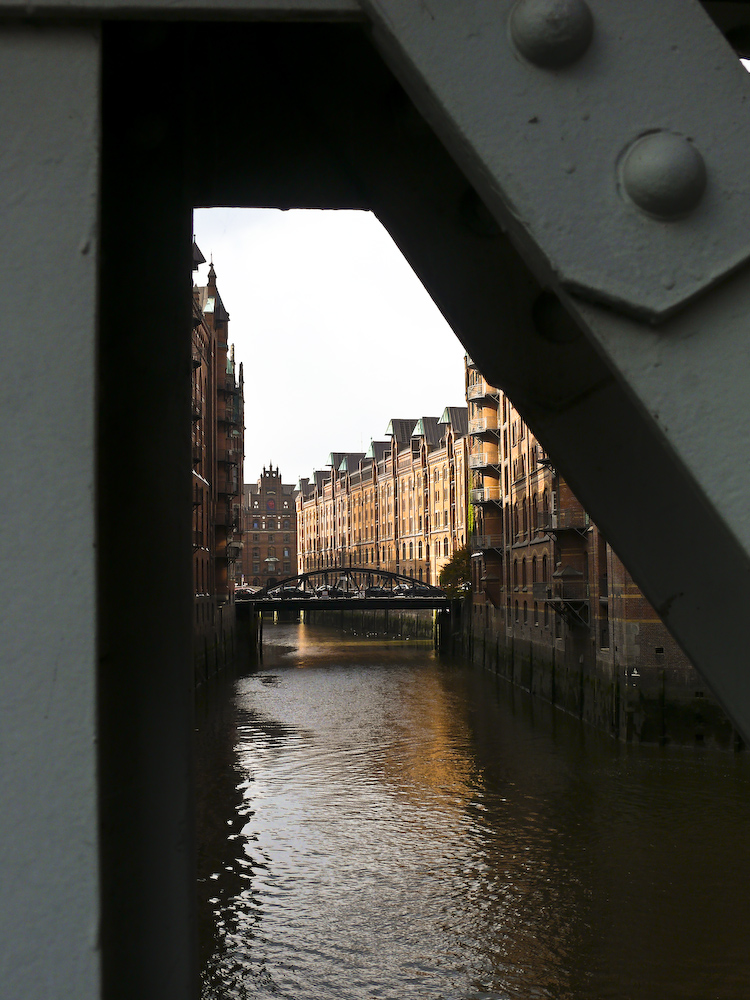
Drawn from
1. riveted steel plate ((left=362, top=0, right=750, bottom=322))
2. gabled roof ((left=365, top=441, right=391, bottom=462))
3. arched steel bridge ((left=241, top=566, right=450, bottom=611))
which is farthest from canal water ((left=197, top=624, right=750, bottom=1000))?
gabled roof ((left=365, top=441, right=391, bottom=462))

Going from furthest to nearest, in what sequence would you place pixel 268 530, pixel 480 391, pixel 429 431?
pixel 268 530 < pixel 429 431 < pixel 480 391

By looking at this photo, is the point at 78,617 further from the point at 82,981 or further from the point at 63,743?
the point at 82,981

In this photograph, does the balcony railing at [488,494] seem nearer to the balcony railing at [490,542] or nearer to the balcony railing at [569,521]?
the balcony railing at [490,542]

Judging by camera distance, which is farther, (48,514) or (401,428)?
(401,428)

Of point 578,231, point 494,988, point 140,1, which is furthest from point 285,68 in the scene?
point 494,988

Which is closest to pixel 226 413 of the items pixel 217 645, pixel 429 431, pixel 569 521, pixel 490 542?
pixel 217 645

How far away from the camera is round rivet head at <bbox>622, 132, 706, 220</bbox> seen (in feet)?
3.31

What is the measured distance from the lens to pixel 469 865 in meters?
13.7

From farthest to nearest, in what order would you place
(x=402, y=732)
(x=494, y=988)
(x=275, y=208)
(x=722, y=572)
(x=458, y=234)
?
(x=402, y=732) < (x=494, y=988) < (x=275, y=208) < (x=458, y=234) < (x=722, y=572)

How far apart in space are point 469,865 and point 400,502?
59.3 metres

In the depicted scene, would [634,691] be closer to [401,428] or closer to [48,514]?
[48,514]

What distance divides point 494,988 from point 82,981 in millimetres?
10465

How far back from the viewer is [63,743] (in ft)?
3.26

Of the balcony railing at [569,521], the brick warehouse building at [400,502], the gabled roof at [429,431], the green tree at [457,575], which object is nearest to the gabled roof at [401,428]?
the brick warehouse building at [400,502]
